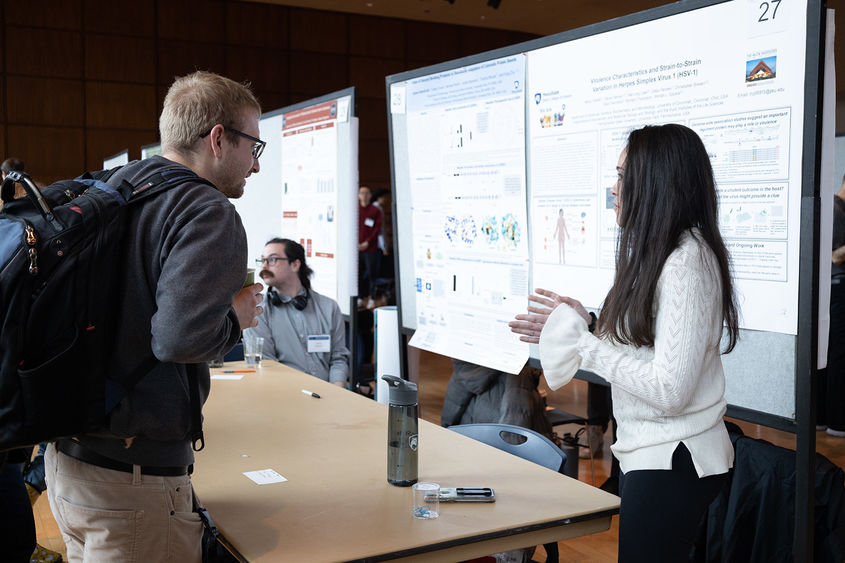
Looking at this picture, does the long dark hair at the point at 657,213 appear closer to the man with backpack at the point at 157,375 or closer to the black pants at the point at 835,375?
the man with backpack at the point at 157,375

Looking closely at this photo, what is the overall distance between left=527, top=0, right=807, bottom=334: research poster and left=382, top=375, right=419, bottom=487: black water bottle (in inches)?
38.1

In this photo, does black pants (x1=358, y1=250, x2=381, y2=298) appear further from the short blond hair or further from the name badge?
the short blond hair

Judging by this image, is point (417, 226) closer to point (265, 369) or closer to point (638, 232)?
point (265, 369)

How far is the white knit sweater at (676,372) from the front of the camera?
1.47 m

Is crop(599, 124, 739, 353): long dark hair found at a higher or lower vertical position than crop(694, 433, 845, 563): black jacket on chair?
higher

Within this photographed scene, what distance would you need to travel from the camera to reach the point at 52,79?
927 centimetres

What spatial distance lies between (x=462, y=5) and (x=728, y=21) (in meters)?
9.03

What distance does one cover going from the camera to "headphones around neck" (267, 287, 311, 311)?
3.70m

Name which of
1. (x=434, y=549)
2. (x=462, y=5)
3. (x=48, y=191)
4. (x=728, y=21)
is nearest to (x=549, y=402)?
(x=728, y=21)

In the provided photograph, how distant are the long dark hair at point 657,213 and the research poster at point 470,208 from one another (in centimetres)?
118

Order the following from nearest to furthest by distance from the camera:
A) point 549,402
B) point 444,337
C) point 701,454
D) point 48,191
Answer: point 48,191 < point 701,454 < point 444,337 < point 549,402

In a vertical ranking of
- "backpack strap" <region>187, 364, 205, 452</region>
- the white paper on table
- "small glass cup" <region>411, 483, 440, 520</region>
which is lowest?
the white paper on table

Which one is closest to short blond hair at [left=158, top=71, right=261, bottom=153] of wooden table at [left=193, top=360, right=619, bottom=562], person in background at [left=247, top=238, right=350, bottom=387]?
wooden table at [left=193, top=360, right=619, bottom=562]

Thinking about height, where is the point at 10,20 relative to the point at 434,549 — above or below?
above
